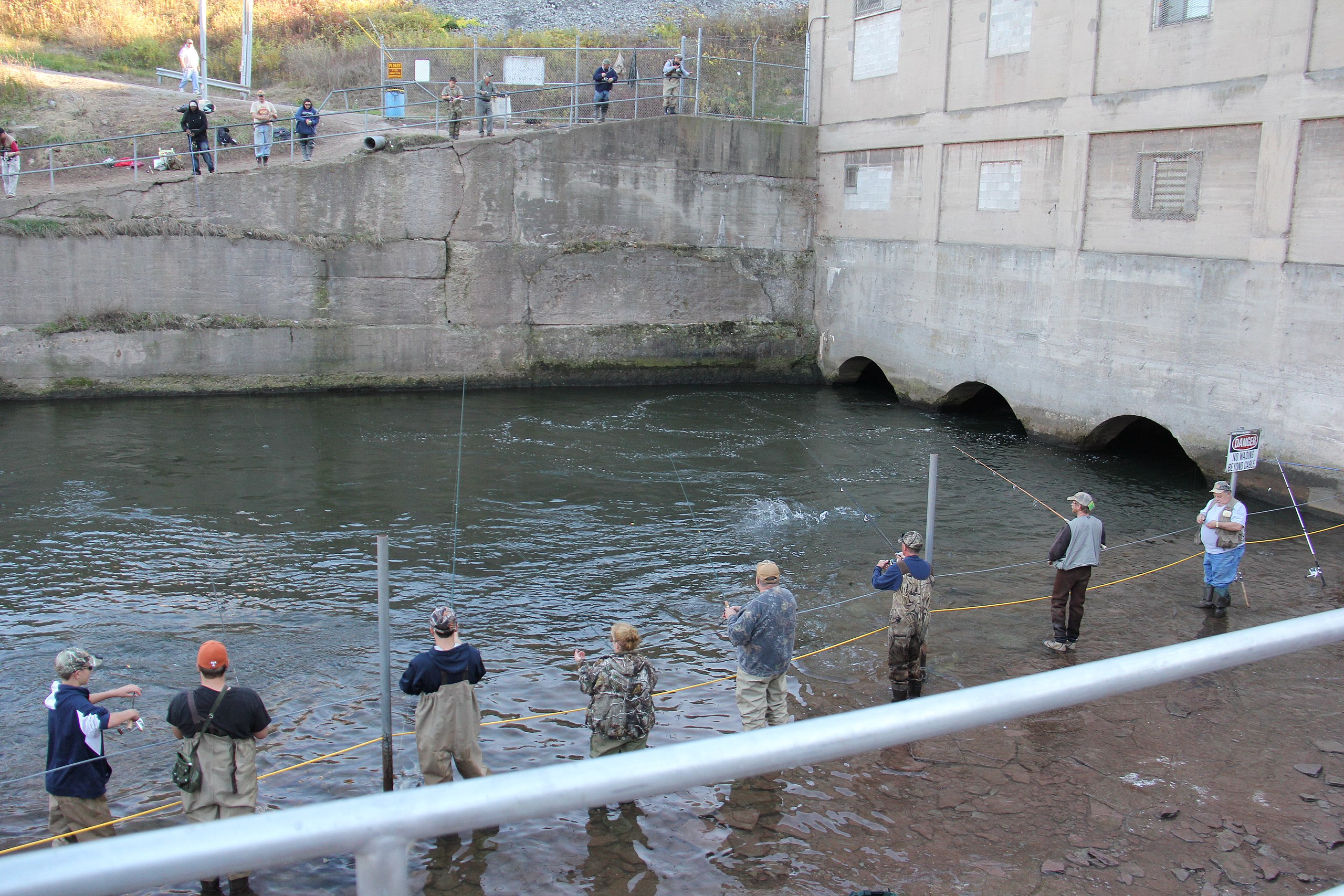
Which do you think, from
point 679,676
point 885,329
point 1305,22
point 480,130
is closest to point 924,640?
point 679,676

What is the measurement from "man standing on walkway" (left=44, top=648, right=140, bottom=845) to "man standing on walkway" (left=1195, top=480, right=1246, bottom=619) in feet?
35.5

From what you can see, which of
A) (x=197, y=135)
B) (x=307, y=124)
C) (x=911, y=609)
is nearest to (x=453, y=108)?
(x=307, y=124)

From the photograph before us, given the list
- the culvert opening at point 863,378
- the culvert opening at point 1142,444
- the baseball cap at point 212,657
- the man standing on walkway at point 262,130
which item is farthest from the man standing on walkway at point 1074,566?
the man standing on walkway at point 262,130

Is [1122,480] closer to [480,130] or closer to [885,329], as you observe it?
[885,329]

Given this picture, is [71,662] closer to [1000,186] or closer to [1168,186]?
[1168,186]

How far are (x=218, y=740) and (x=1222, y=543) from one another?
10.3 meters

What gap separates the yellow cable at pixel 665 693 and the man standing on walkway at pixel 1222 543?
4.60ft

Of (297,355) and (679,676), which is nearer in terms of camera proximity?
(679,676)

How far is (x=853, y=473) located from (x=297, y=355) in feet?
43.5

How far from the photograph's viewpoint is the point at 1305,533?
42.2 ft

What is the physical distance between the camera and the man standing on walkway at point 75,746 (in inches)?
255

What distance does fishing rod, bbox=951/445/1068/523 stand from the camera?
53.8 feet

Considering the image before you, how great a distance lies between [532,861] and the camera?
22.7ft

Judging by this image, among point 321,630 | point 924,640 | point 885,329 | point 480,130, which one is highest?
point 480,130
